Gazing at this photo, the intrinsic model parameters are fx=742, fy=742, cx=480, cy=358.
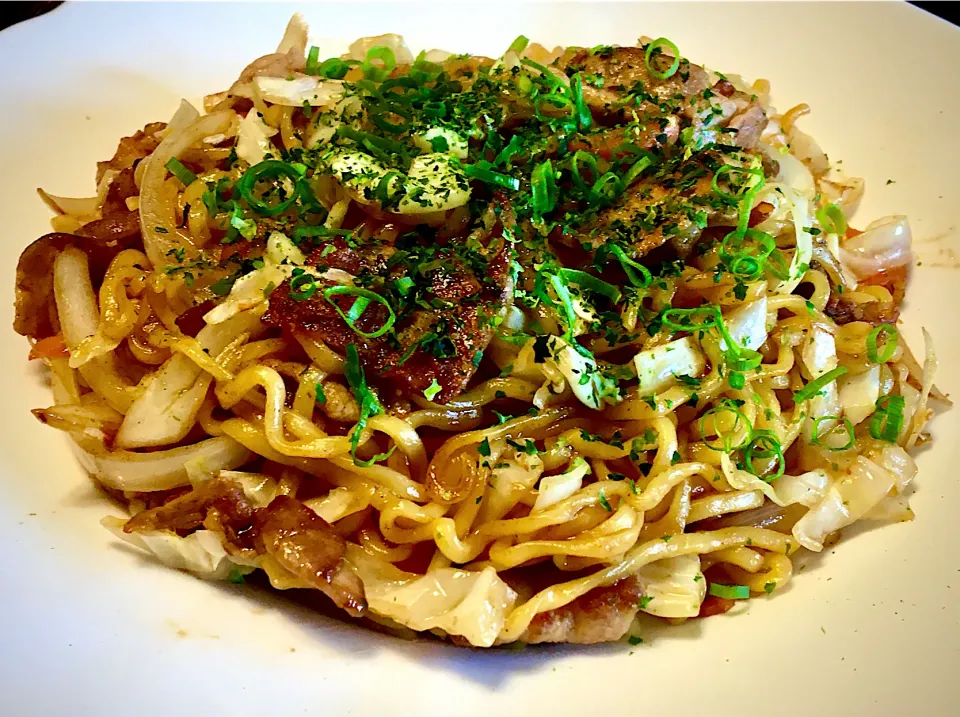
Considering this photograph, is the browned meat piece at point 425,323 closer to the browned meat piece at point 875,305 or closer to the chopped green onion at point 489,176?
the chopped green onion at point 489,176

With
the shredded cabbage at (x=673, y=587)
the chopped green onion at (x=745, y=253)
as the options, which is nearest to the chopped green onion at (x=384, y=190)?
the chopped green onion at (x=745, y=253)

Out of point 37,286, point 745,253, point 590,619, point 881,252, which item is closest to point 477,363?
point 590,619

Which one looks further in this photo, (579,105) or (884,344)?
(579,105)

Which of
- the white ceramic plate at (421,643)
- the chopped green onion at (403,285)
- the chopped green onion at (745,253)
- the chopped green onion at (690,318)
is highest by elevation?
the chopped green onion at (745,253)

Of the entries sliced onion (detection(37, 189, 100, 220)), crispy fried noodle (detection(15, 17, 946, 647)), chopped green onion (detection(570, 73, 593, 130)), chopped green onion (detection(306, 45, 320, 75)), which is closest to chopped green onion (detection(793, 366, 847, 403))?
crispy fried noodle (detection(15, 17, 946, 647))

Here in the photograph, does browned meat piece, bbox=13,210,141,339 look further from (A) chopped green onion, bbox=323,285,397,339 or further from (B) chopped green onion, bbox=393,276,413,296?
(B) chopped green onion, bbox=393,276,413,296

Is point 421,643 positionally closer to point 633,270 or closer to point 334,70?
point 633,270

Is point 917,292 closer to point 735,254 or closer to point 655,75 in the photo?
point 735,254
